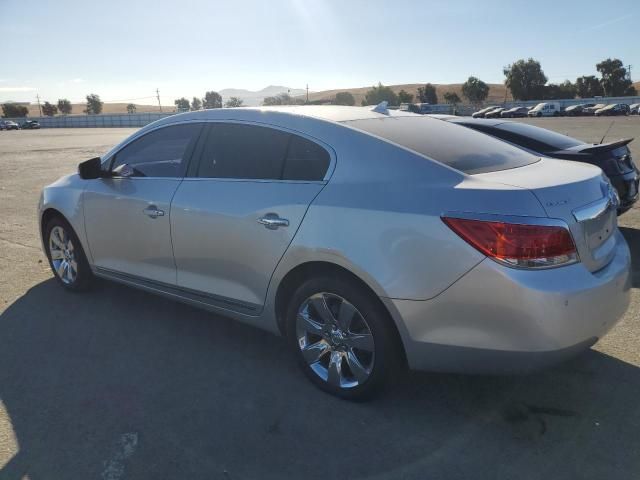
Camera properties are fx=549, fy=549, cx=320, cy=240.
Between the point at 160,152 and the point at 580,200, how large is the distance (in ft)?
10.0

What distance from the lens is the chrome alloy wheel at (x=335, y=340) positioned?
306 cm

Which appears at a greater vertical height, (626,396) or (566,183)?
(566,183)

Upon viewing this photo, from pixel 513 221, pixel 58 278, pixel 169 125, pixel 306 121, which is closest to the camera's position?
pixel 513 221

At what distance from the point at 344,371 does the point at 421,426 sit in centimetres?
54

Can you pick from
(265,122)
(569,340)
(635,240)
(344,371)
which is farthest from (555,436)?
(635,240)

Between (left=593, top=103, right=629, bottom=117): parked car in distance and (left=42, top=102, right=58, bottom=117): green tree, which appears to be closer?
(left=593, top=103, right=629, bottom=117): parked car in distance

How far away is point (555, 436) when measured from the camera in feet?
9.21

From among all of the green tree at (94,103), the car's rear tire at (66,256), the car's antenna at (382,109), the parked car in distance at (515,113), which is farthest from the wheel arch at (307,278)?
the green tree at (94,103)

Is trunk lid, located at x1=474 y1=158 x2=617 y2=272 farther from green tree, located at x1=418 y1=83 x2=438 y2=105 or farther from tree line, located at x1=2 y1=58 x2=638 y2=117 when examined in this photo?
green tree, located at x1=418 y1=83 x2=438 y2=105

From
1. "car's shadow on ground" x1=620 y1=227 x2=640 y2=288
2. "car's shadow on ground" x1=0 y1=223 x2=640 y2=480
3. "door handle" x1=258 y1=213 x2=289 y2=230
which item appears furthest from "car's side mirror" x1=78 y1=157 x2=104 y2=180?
"car's shadow on ground" x1=620 y1=227 x2=640 y2=288

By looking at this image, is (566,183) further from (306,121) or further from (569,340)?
(306,121)

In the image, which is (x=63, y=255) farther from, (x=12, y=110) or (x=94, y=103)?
(x=94, y=103)

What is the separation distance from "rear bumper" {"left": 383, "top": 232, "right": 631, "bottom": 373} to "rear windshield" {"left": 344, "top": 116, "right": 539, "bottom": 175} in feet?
2.42

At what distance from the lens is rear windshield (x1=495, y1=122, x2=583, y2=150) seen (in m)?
6.52
